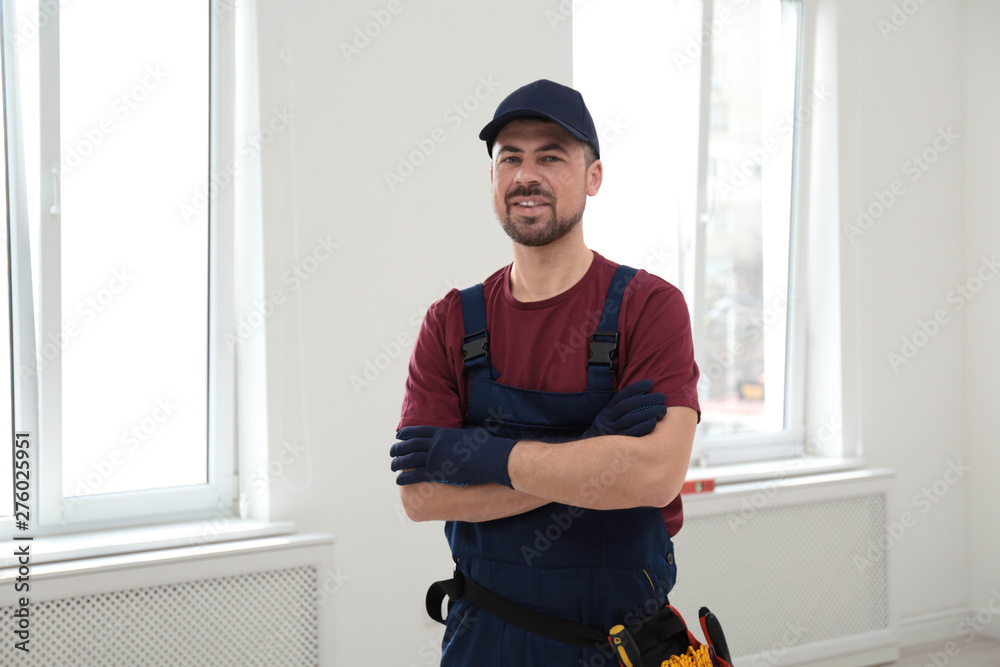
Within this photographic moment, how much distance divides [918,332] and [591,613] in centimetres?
322

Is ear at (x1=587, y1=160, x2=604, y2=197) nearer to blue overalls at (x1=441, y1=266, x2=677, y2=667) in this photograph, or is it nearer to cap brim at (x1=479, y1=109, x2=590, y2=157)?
cap brim at (x1=479, y1=109, x2=590, y2=157)

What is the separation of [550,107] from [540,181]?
0.12 m

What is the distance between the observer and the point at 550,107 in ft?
4.53

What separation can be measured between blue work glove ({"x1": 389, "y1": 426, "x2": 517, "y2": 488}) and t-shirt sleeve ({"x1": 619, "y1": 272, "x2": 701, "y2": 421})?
0.24 metres

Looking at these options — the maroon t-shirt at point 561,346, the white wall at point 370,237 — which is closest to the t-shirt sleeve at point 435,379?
the maroon t-shirt at point 561,346

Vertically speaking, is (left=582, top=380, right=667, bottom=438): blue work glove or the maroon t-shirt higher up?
the maroon t-shirt

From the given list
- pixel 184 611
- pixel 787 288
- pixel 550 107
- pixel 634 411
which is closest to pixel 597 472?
pixel 634 411

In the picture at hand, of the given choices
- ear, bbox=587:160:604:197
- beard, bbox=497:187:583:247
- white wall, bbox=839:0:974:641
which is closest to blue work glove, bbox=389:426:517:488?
beard, bbox=497:187:583:247

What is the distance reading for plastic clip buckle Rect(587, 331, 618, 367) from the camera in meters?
1.34

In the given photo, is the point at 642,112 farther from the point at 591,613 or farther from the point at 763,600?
the point at 591,613

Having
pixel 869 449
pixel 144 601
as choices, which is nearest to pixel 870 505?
pixel 869 449

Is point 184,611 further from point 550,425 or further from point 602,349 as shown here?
point 602,349

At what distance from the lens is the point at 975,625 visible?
4.03 metres

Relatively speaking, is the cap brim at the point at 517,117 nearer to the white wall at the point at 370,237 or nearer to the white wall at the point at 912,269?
the white wall at the point at 370,237
